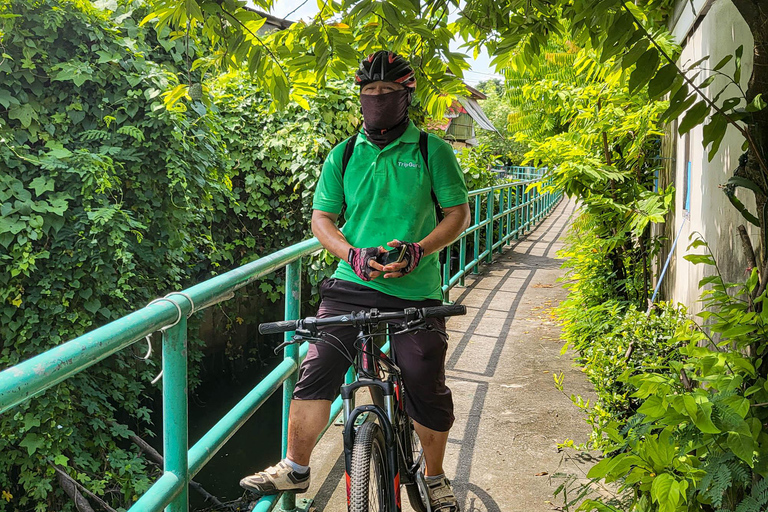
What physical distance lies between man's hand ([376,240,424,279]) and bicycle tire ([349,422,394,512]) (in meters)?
0.51

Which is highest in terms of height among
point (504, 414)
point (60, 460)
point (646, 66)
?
point (646, 66)

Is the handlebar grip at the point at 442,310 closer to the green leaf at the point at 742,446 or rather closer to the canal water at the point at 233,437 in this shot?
the green leaf at the point at 742,446

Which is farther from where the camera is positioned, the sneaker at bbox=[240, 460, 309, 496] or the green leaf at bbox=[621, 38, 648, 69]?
the sneaker at bbox=[240, 460, 309, 496]

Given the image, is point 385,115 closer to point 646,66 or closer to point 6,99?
point 646,66

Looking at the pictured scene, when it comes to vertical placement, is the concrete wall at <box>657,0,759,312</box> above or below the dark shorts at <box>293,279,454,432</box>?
above

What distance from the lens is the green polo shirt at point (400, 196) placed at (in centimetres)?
260

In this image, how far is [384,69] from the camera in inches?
99.1

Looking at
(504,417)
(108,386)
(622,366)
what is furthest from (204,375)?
(622,366)

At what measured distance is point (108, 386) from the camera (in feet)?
21.4

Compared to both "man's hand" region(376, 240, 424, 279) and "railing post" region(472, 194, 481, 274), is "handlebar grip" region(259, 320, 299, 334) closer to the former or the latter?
"man's hand" region(376, 240, 424, 279)

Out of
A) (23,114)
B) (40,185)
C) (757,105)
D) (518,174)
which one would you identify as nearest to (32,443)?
(40,185)

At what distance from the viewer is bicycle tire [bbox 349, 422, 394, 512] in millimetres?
2135

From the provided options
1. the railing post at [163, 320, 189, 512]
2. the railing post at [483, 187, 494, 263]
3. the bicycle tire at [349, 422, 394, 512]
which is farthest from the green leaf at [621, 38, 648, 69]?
the railing post at [483, 187, 494, 263]

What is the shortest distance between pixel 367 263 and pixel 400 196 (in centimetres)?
38
